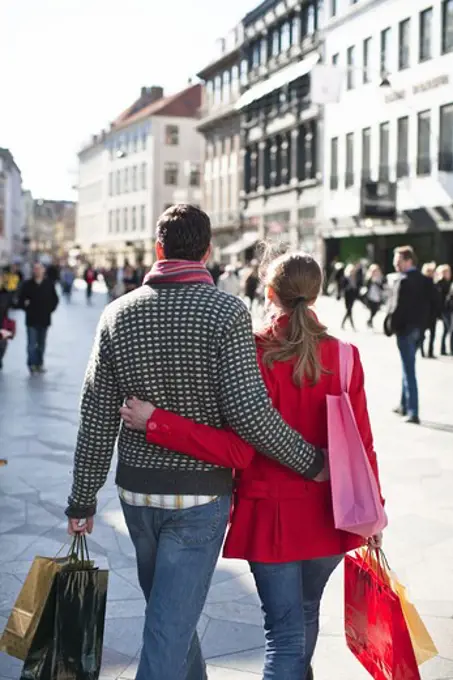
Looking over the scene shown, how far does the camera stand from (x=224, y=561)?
6152 mm

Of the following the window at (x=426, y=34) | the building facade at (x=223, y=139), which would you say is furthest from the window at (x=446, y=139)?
the building facade at (x=223, y=139)

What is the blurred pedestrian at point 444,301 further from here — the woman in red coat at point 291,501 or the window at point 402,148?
the window at point 402,148

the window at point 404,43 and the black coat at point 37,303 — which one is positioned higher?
the window at point 404,43

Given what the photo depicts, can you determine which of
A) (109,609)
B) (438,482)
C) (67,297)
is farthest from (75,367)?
(67,297)

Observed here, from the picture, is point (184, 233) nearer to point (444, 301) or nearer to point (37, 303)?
point (37, 303)

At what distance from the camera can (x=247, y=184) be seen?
63.7 metres

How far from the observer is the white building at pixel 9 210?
117m

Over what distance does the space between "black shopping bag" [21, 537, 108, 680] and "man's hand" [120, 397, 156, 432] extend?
0.51 m

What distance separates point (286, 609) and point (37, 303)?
13.6 metres

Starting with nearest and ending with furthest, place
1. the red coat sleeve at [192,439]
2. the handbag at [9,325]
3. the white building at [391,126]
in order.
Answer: the red coat sleeve at [192,439]
the handbag at [9,325]
the white building at [391,126]

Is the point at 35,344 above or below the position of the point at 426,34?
below

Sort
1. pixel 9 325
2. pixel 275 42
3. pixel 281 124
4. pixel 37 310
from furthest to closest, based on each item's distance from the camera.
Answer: pixel 275 42 → pixel 281 124 → pixel 37 310 → pixel 9 325

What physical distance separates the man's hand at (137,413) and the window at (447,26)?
37921 millimetres

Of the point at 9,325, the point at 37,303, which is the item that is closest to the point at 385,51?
the point at 37,303
